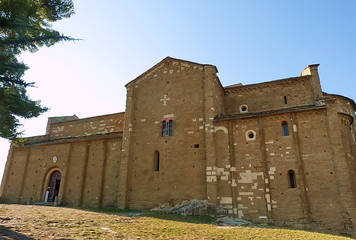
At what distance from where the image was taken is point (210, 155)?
17969 mm

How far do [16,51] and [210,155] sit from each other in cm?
1227

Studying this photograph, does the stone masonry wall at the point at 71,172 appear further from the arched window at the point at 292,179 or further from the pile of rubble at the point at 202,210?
the arched window at the point at 292,179

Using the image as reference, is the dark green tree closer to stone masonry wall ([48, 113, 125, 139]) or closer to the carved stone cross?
the carved stone cross

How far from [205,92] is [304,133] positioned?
7.13 meters

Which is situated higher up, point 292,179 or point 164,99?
point 164,99

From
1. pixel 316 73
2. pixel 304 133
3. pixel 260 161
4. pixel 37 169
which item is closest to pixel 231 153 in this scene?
pixel 260 161

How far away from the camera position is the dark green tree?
12039 millimetres

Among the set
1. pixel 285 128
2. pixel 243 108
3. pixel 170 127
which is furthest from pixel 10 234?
pixel 243 108

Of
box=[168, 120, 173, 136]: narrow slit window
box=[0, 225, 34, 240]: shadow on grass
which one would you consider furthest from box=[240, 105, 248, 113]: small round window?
box=[0, 225, 34, 240]: shadow on grass

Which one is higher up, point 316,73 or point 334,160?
point 316,73

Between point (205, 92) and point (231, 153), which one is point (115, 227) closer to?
point (231, 153)

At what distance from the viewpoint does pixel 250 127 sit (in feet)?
60.0

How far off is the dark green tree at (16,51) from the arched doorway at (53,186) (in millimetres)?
11631

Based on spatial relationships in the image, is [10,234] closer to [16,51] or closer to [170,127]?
[16,51]
